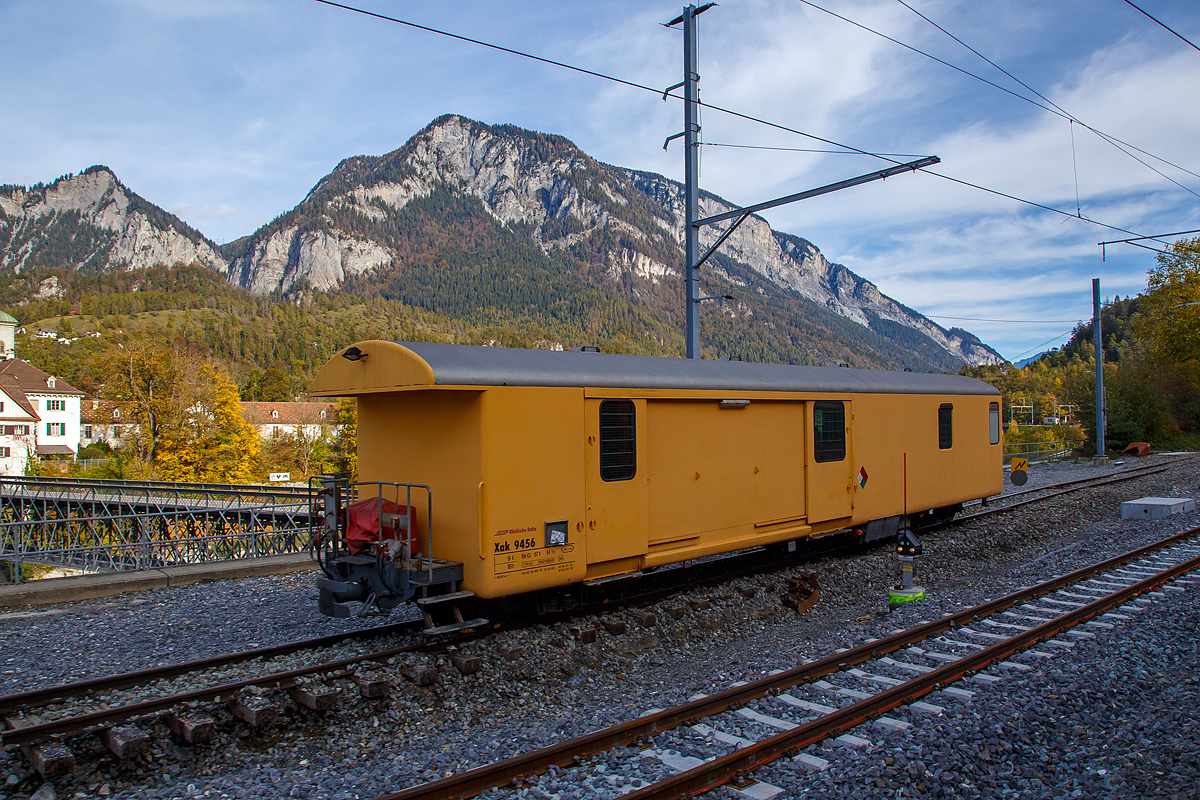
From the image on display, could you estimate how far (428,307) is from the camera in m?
197

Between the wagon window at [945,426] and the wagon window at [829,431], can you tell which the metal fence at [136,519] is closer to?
the wagon window at [829,431]

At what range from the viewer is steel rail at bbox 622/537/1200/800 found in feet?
14.8

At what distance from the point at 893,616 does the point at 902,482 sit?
3.72m

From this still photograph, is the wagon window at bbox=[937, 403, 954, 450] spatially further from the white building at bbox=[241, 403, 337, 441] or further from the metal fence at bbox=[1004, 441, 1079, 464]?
the white building at bbox=[241, 403, 337, 441]

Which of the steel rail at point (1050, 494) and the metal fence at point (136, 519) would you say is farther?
the metal fence at point (136, 519)

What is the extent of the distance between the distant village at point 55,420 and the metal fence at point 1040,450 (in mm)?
48219

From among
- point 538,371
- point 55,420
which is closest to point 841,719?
point 538,371

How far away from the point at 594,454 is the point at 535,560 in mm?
1276

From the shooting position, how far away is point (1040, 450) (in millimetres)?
36531

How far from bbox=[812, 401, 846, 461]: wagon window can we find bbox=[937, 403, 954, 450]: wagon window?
3386mm

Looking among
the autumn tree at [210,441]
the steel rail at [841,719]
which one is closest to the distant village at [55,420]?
the autumn tree at [210,441]

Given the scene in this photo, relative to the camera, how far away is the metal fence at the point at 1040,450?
111 feet

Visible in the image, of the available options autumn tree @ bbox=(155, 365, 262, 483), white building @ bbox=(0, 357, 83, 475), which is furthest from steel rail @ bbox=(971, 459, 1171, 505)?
white building @ bbox=(0, 357, 83, 475)

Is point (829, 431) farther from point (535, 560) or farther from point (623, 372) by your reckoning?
point (535, 560)
